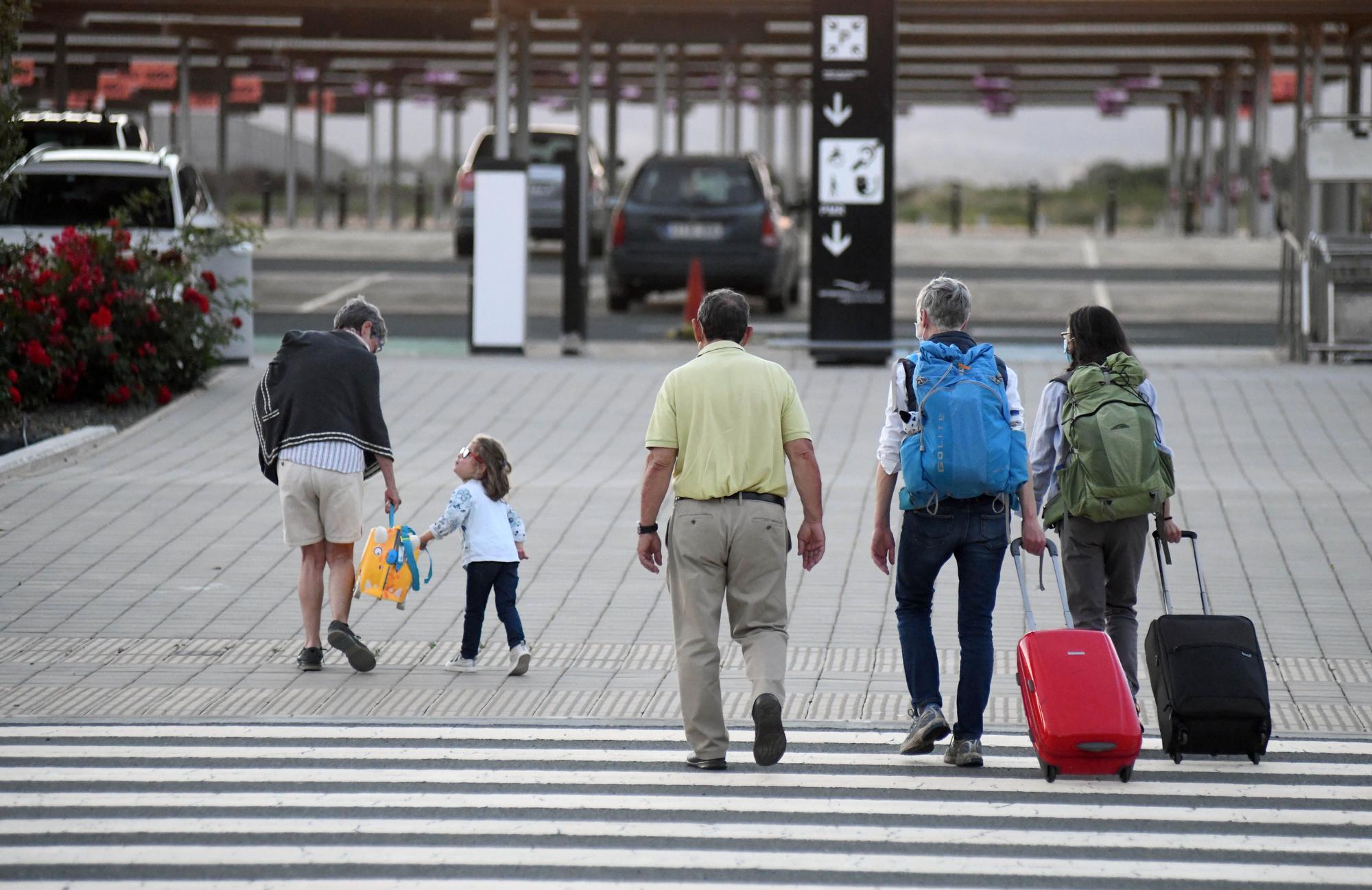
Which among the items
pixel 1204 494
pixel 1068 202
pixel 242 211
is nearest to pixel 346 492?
pixel 1204 494

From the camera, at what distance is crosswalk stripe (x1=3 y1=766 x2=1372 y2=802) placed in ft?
18.9

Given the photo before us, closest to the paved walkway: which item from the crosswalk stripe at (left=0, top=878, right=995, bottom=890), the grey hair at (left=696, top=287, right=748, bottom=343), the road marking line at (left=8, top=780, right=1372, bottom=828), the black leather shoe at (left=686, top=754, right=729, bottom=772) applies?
the black leather shoe at (left=686, top=754, right=729, bottom=772)

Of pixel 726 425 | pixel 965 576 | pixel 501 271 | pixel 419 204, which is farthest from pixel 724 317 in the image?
pixel 419 204

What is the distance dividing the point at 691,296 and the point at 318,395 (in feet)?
36.4

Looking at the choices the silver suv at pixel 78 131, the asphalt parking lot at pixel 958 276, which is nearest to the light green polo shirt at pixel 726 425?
the asphalt parking lot at pixel 958 276

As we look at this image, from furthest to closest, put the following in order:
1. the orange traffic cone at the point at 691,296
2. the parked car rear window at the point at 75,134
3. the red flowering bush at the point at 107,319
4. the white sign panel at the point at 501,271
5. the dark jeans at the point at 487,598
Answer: the parked car rear window at the point at 75,134 → the orange traffic cone at the point at 691,296 → the white sign panel at the point at 501,271 → the red flowering bush at the point at 107,319 → the dark jeans at the point at 487,598

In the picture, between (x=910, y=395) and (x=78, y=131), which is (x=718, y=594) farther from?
(x=78, y=131)

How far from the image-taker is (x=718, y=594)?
19.8 ft

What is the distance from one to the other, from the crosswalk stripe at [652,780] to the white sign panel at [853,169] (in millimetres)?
9879

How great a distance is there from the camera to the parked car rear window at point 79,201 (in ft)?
52.9

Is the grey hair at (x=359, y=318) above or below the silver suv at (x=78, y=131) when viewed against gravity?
below

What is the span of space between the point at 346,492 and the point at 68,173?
403 inches

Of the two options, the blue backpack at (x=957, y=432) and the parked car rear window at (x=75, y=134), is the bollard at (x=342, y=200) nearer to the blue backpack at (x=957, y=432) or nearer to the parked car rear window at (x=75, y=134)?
the parked car rear window at (x=75, y=134)

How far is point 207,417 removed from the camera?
13.0 meters
